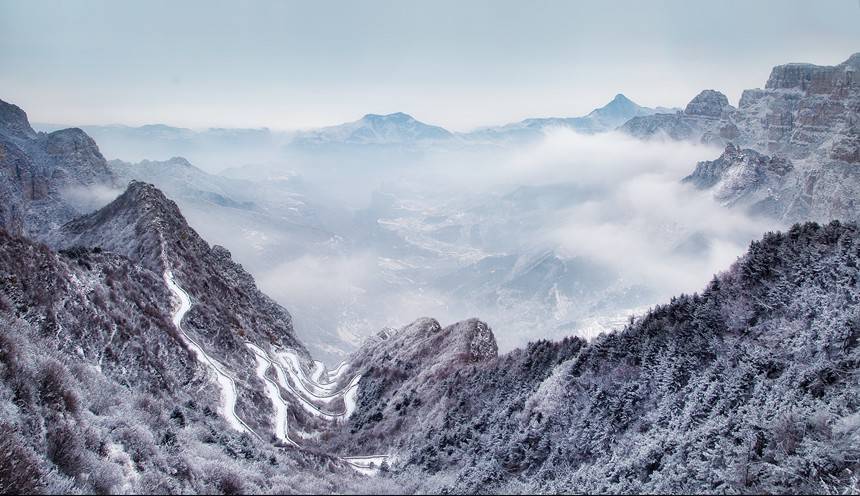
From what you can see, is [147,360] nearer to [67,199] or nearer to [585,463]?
[585,463]

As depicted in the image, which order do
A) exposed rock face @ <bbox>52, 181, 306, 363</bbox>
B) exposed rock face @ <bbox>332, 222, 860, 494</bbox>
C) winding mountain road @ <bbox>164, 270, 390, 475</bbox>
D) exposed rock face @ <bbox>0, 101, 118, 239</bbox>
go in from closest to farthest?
exposed rock face @ <bbox>332, 222, 860, 494</bbox>, winding mountain road @ <bbox>164, 270, 390, 475</bbox>, exposed rock face @ <bbox>52, 181, 306, 363</bbox>, exposed rock face @ <bbox>0, 101, 118, 239</bbox>

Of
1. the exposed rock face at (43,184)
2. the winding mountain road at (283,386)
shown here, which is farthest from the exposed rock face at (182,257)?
the exposed rock face at (43,184)

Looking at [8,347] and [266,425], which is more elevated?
[8,347]

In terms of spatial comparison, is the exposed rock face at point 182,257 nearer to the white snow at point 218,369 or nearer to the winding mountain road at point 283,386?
the white snow at point 218,369

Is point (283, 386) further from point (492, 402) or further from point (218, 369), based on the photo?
point (492, 402)

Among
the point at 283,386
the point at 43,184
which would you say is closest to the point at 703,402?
the point at 283,386

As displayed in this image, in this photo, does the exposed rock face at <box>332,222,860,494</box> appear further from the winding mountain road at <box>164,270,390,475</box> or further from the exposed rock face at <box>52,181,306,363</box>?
the exposed rock face at <box>52,181,306,363</box>

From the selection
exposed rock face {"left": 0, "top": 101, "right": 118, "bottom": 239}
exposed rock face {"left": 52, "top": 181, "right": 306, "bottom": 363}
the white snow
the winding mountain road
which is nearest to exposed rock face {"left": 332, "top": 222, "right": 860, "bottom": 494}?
the winding mountain road

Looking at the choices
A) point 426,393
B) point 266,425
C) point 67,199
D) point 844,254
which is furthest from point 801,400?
point 67,199
